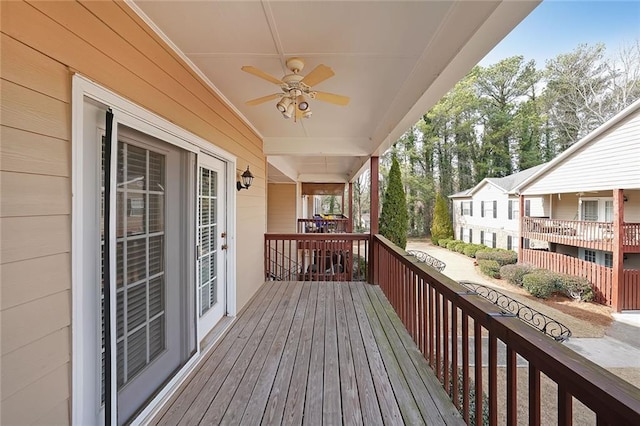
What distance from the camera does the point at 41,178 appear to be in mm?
1048

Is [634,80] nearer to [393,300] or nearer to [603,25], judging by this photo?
[603,25]

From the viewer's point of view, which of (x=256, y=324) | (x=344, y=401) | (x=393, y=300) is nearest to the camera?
(x=344, y=401)

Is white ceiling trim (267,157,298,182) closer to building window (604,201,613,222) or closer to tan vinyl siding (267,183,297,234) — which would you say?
tan vinyl siding (267,183,297,234)

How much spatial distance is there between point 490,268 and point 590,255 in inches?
122

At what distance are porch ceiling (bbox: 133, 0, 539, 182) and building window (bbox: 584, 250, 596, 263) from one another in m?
7.54

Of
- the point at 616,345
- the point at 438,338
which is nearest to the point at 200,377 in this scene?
the point at 438,338

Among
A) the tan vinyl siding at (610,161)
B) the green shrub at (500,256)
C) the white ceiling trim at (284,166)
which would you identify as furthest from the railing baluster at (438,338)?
the green shrub at (500,256)

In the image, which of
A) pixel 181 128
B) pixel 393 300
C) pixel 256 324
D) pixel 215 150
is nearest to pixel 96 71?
pixel 181 128

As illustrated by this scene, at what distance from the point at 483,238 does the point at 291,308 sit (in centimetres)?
1417

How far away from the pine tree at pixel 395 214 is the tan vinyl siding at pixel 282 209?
328 cm

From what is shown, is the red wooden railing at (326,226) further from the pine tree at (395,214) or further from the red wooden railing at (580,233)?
the red wooden railing at (580,233)

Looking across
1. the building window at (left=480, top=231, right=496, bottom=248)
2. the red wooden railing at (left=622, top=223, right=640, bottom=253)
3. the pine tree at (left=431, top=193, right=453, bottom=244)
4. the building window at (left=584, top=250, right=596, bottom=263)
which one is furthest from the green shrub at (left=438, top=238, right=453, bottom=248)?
the red wooden railing at (left=622, top=223, right=640, bottom=253)

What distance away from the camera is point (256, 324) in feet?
9.99

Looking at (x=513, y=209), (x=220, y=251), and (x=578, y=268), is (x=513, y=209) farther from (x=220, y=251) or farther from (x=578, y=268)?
(x=220, y=251)
